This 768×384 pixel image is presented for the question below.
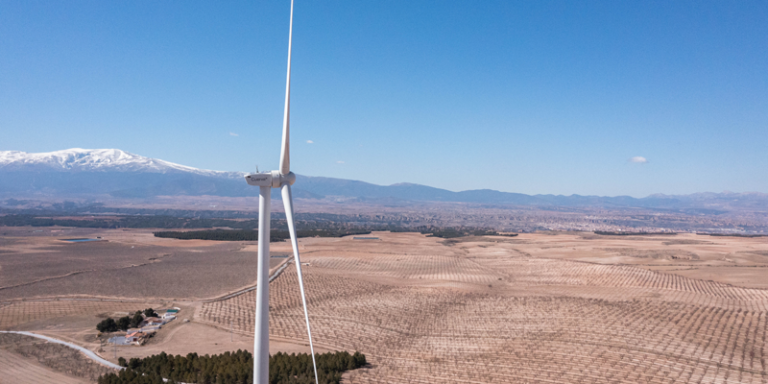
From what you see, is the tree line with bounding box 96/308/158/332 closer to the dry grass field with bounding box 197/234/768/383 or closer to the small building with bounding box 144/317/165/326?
the small building with bounding box 144/317/165/326

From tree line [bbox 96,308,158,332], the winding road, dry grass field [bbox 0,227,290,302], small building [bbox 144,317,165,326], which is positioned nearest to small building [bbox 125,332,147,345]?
tree line [bbox 96,308,158,332]

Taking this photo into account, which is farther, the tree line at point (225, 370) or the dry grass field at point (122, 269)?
the dry grass field at point (122, 269)

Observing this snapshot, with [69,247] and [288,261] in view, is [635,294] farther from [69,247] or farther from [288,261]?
[69,247]

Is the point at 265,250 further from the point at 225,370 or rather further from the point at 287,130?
the point at 225,370

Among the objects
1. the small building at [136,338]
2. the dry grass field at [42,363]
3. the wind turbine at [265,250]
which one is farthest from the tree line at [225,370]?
the wind turbine at [265,250]

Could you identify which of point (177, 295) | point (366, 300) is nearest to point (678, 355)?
point (366, 300)

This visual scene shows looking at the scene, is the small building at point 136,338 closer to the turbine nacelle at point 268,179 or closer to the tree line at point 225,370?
the tree line at point 225,370
